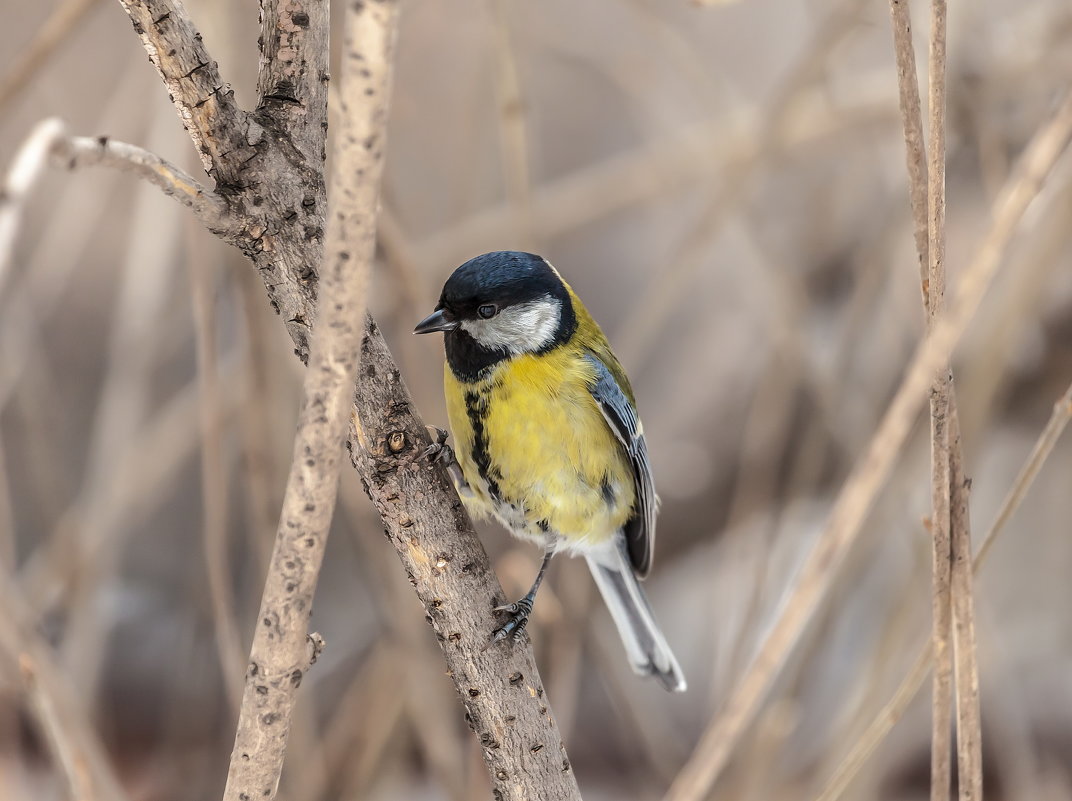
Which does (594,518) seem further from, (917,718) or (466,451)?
(917,718)

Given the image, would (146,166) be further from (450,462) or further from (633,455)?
(633,455)

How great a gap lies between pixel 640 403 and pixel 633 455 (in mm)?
1246

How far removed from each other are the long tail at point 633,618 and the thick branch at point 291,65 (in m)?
0.91

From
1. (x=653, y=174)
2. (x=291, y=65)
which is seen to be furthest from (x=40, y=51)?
(x=653, y=174)

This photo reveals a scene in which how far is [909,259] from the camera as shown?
6.02 ft

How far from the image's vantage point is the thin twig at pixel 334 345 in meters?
0.45

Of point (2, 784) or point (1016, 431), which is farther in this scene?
point (1016, 431)

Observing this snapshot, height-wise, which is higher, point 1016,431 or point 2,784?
point 1016,431

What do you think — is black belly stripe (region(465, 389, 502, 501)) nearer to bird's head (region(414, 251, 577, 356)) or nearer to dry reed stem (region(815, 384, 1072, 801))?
bird's head (region(414, 251, 577, 356))

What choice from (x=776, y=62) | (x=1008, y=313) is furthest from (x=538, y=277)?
(x=776, y=62)

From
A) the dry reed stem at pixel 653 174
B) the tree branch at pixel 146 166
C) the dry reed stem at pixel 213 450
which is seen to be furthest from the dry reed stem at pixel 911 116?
the dry reed stem at pixel 653 174

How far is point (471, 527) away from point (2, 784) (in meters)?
1.40

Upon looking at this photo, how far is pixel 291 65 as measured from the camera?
0.71 m

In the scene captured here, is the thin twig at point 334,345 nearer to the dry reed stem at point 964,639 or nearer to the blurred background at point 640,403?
the dry reed stem at point 964,639
